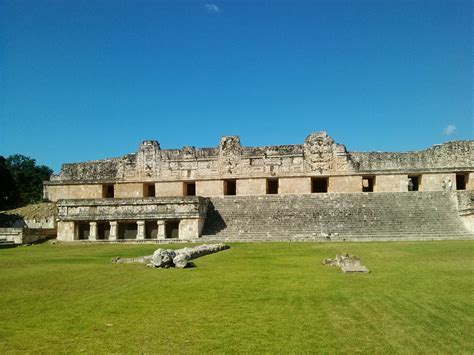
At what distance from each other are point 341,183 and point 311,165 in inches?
73.4

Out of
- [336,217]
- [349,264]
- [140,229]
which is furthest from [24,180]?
[349,264]

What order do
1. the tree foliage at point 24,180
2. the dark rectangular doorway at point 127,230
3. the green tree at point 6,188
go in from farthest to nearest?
the tree foliage at point 24,180
the green tree at point 6,188
the dark rectangular doorway at point 127,230

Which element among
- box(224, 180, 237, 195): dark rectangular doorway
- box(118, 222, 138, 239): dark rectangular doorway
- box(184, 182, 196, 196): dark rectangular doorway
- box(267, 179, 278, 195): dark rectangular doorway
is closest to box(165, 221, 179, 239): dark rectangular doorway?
box(118, 222, 138, 239): dark rectangular doorway

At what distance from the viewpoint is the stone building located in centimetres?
1891

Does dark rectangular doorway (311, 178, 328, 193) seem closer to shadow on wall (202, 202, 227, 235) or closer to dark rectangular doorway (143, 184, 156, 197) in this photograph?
shadow on wall (202, 202, 227, 235)

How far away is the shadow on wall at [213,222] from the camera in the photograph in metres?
19.6

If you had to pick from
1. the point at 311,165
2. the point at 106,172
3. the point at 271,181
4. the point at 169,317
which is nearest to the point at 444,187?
the point at 311,165

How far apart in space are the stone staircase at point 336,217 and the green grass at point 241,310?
27.6ft

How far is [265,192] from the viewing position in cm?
2384

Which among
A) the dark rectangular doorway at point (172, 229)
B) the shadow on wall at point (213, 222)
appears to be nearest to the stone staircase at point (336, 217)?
the shadow on wall at point (213, 222)

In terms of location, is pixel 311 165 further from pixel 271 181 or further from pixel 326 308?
pixel 326 308

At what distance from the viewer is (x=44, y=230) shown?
71.9ft

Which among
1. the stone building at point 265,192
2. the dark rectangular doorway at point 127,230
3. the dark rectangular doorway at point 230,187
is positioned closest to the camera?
the stone building at point 265,192

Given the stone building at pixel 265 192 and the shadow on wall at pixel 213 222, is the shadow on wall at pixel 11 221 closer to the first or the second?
the stone building at pixel 265 192
